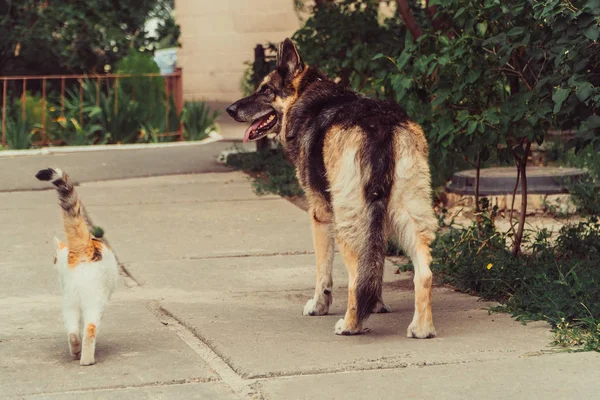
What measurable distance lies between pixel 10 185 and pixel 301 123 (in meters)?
5.47

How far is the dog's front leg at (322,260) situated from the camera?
624cm

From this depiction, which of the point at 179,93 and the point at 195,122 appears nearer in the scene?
the point at 195,122

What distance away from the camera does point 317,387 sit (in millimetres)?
4645

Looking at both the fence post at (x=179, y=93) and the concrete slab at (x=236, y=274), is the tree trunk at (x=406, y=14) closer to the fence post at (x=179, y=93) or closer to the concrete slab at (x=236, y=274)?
the concrete slab at (x=236, y=274)

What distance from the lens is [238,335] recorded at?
18.5ft

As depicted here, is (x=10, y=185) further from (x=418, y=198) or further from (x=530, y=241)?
(x=418, y=198)

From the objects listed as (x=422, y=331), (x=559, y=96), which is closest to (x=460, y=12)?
(x=559, y=96)

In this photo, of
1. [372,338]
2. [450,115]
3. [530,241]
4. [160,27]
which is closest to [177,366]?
[372,338]

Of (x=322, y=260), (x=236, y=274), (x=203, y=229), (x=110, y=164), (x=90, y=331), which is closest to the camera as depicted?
(x=90, y=331)

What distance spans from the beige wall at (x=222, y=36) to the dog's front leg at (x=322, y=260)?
13.1 meters

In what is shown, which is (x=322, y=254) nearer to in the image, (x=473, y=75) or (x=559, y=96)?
(x=473, y=75)

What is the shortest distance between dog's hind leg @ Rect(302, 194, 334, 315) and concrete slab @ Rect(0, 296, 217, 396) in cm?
93

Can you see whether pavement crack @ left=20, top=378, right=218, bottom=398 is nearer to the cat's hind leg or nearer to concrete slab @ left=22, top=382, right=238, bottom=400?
concrete slab @ left=22, top=382, right=238, bottom=400

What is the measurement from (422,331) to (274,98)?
1740 millimetres
